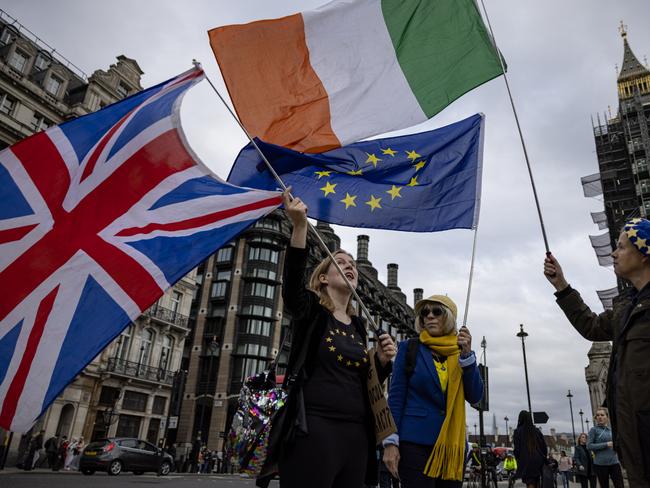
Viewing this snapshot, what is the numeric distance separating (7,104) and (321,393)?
34.0 metres

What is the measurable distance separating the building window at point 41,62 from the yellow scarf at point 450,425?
37.6 metres

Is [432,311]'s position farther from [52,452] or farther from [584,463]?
[52,452]

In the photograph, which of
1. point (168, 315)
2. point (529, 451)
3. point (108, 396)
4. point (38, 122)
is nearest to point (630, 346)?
point (529, 451)

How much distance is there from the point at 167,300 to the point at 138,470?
21529 mm

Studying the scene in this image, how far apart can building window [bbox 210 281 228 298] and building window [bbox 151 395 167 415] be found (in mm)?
14213

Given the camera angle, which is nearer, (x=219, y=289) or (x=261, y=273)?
(x=261, y=273)

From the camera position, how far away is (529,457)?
1019 cm

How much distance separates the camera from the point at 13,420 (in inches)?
127

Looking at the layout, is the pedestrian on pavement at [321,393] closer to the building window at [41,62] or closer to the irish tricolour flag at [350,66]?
the irish tricolour flag at [350,66]

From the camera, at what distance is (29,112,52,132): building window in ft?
102

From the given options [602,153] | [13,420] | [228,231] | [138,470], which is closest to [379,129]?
[228,231]

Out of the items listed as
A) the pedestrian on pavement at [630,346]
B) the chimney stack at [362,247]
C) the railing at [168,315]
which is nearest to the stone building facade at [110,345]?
the railing at [168,315]

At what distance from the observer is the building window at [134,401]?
37.4 metres

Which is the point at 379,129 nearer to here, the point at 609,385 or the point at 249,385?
the point at 249,385
